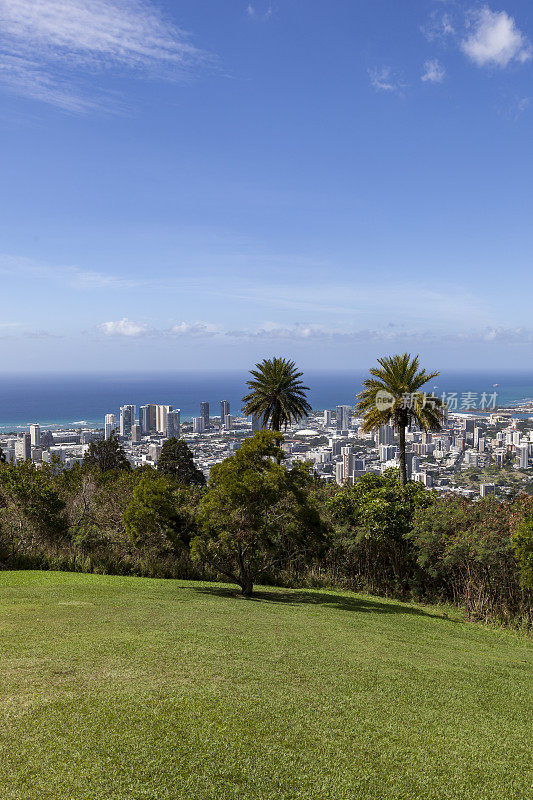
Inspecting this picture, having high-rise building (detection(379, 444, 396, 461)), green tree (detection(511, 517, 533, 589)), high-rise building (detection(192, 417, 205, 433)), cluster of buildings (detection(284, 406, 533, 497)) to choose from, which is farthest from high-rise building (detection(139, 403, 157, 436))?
green tree (detection(511, 517, 533, 589))

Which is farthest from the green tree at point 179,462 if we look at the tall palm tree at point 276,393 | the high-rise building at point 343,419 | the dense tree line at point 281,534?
the high-rise building at point 343,419

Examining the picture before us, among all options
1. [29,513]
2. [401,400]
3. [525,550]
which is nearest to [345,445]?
[401,400]

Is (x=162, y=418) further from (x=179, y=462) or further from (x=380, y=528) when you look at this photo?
(x=380, y=528)

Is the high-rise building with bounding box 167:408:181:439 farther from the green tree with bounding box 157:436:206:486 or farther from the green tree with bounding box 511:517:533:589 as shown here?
the green tree with bounding box 511:517:533:589

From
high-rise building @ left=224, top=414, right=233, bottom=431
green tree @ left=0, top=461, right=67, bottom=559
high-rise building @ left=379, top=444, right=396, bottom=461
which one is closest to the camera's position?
green tree @ left=0, top=461, right=67, bottom=559

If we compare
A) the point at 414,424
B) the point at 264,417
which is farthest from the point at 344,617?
the point at 264,417

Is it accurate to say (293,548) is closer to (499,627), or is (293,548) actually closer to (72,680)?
(499,627)
